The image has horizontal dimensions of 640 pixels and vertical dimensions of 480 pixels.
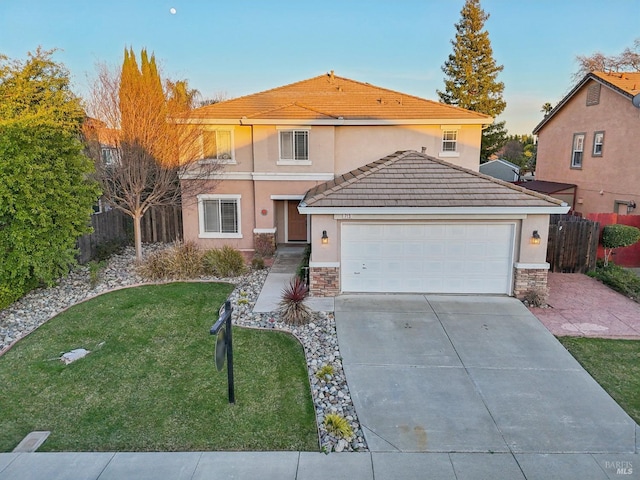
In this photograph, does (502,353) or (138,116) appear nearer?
(502,353)

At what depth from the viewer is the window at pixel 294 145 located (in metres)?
15.7

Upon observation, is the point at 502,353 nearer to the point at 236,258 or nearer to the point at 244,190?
the point at 236,258

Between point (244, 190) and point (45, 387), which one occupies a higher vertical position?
point (244, 190)

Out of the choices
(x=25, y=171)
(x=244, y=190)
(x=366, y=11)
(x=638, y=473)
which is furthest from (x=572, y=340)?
(x=366, y=11)

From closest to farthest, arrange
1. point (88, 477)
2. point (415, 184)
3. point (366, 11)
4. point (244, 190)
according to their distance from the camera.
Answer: point (88, 477) < point (415, 184) < point (244, 190) < point (366, 11)

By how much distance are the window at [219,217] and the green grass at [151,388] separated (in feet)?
21.9

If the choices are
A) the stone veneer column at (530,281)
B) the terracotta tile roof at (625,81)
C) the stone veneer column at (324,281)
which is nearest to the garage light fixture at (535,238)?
the stone veneer column at (530,281)

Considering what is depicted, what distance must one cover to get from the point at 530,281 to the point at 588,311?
1.47 metres

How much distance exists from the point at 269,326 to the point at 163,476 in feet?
14.8

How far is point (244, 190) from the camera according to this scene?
16.2 meters

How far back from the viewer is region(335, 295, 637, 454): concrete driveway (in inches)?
220

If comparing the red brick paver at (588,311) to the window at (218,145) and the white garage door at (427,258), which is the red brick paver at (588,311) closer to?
the white garage door at (427,258)

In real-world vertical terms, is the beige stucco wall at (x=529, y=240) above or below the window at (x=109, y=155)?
below

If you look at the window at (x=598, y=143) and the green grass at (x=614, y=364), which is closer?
the green grass at (x=614, y=364)
